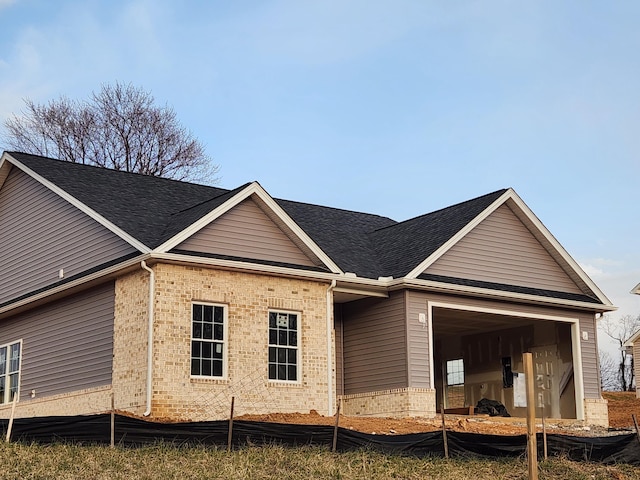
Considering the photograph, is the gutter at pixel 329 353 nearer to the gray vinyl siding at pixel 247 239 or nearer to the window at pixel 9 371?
the gray vinyl siding at pixel 247 239

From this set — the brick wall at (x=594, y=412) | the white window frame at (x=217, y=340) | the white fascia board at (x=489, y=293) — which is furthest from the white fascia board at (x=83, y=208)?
the brick wall at (x=594, y=412)

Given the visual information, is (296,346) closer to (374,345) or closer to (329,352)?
(329,352)

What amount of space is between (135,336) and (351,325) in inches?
306

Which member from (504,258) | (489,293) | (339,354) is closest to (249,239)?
(339,354)

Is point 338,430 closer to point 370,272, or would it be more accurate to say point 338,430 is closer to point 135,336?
point 135,336

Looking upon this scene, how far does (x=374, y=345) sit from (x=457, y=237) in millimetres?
3717

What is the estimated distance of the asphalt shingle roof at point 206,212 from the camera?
79.8 feet

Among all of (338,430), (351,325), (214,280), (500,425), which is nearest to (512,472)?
(338,430)

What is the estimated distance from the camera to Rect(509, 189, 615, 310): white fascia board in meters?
29.0

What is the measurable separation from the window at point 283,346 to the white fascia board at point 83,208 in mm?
3663

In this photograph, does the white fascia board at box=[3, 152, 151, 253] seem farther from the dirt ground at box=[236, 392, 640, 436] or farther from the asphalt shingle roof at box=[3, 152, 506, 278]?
the dirt ground at box=[236, 392, 640, 436]

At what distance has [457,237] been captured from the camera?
27.7 meters

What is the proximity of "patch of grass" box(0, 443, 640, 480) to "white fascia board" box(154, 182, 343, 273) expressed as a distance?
5.97 meters

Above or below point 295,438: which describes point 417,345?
above
